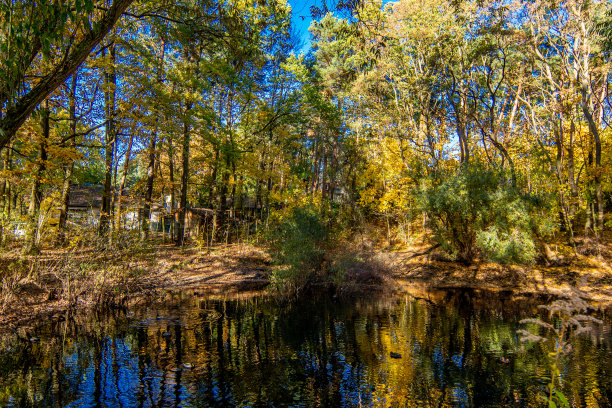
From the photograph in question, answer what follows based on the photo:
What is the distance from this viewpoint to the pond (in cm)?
685

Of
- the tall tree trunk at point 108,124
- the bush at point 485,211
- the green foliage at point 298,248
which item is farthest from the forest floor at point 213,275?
the tall tree trunk at point 108,124

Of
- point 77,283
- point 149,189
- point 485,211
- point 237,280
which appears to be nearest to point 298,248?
point 237,280

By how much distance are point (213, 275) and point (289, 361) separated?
12321 millimetres

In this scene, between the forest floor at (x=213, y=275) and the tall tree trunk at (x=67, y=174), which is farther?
the tall tree trunk at (x=67, y=174)

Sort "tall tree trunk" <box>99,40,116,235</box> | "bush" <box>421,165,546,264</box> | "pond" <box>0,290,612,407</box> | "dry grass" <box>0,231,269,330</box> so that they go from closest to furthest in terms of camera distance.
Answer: "pond" <box>0,290,612,407</box> < "dry grass" <box>0,231,269,330</box> < "tall tree trunk" <box>99,40,116,235</box> < "bush" <box>421,165,546,264</box>

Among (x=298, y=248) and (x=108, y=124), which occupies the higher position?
(x=108, y=124)

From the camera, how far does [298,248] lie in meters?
16.4

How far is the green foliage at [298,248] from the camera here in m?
15.7

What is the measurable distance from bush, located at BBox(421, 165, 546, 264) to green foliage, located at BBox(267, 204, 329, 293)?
6222 millimetres

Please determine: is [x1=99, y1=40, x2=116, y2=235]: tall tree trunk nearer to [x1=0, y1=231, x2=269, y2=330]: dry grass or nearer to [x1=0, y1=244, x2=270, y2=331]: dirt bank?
[x1=0, y1=244, x2=270, y2=331]: dirt bank

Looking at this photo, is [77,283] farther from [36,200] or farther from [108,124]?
[108,124]

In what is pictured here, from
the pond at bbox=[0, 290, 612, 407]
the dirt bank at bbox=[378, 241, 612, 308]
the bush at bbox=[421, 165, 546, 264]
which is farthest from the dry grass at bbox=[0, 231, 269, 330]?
the bush at bbox=[421, 165, 546, 264]

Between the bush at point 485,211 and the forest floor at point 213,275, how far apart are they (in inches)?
70.4

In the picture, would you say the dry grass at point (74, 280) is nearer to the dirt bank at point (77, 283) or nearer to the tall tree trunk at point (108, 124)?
the dirt bank at point (77, 283)
